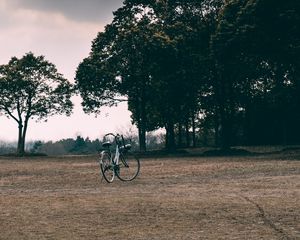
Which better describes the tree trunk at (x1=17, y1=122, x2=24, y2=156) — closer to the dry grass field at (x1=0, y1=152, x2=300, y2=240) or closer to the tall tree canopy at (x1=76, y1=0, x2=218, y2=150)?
the tall tree canopy at (x1=76, y1=0, x2=218, y2=150)

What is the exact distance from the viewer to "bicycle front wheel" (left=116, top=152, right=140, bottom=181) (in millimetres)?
16484

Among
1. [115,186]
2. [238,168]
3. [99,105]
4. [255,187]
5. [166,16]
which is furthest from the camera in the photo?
[99,105]

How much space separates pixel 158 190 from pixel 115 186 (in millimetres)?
2143

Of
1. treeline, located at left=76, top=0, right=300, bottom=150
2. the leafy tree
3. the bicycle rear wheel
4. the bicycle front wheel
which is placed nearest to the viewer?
the bicycle rear wheel

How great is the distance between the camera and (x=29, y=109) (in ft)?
186

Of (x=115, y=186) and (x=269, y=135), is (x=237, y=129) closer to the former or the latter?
(x=269, y=135)

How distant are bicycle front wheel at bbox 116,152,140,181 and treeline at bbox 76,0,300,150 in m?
18.2

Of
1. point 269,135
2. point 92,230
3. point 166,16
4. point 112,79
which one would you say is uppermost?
point 166,16

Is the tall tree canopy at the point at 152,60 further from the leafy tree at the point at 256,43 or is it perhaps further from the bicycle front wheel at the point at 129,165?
the bicycle front wheel at the point at 129,165

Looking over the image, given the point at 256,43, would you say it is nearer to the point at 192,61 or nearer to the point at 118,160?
the point at 192,61

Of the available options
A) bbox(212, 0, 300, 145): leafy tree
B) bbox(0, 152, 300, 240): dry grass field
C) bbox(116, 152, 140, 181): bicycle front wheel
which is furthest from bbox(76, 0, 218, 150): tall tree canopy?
bbox(0, 152, 300, 240): dry grass field

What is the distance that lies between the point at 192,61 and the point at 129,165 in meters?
25.7

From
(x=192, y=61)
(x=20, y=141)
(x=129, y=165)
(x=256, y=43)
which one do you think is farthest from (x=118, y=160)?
(x=20, y=141)

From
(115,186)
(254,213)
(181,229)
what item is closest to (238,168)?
(115,186)
